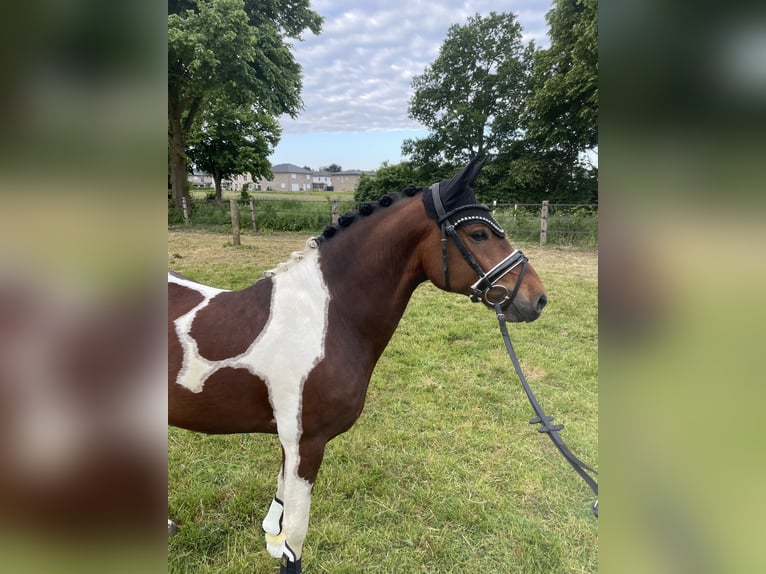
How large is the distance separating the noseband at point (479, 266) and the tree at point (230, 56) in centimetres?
1019

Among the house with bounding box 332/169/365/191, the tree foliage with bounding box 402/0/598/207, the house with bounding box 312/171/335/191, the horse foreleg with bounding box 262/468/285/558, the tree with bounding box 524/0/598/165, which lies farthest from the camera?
the house with bounding box 312/171/335/191

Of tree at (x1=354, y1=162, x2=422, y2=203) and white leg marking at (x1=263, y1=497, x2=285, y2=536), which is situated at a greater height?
→ tree at (x1=354, y1=162, x2=422, y2=203)

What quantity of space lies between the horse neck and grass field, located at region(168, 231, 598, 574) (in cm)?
143

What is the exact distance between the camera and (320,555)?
227 cm

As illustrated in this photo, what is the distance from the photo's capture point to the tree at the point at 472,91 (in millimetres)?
26000

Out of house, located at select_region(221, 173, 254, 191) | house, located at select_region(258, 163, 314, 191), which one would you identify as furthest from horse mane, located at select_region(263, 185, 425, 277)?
house, located at select_region(258, 163, 314, 191)

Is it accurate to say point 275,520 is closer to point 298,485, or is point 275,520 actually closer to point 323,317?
point 298,485

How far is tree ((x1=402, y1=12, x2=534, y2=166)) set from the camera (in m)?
26.0

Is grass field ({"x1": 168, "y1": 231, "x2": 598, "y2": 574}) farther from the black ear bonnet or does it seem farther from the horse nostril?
the black ear bonnet

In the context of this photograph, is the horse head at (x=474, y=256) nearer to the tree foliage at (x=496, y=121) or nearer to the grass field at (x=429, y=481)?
the grass field at (x=429, y=481)

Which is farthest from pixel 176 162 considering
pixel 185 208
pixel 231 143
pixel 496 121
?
pixel 496 121

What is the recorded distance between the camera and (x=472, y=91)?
2720cm
